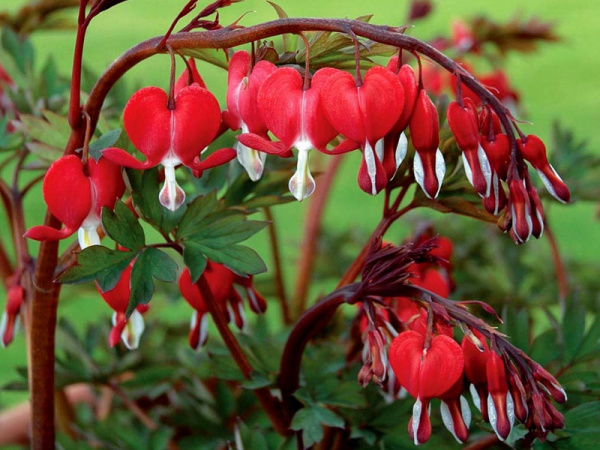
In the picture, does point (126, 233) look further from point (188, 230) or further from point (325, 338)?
point (325, 338)

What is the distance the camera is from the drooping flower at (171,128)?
0.65 meters

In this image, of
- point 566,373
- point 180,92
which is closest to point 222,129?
point 180,92

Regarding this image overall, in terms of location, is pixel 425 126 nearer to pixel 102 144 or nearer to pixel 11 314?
pixel 102 144

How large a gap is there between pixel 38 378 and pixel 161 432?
0.21 meters

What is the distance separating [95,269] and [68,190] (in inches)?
2.6

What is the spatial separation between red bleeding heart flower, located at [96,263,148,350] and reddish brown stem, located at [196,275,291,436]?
0.22 feet

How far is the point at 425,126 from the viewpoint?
62cm

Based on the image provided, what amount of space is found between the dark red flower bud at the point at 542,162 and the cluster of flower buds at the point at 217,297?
30 centimetres

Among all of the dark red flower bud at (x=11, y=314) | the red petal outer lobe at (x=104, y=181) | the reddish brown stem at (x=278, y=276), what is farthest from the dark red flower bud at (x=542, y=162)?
the reddish brown stem at (x=278, y=276)

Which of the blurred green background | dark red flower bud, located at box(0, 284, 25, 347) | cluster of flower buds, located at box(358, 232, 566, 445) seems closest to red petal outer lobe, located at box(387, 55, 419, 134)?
cluster of flower buds, located at box(358, 232, 566, 445)

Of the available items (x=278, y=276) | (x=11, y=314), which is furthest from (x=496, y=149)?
(x=278, y=276)

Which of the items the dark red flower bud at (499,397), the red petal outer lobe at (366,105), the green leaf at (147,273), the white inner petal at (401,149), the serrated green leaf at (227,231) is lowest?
the dark red flower bud at (499,397)

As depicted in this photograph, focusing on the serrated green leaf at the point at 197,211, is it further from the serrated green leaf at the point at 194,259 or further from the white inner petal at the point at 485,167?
the white inner petal at the point at 485,167

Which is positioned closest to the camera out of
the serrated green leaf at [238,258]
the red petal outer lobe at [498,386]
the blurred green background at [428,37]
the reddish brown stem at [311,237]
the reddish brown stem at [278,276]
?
the red petal outer lobe at [498,386]
